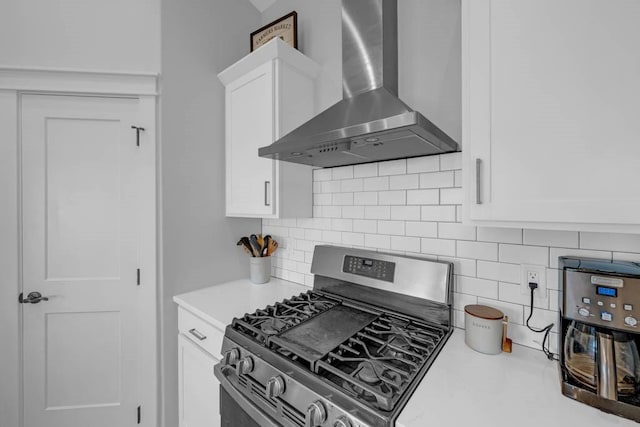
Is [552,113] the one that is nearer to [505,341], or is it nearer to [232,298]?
[505,341]

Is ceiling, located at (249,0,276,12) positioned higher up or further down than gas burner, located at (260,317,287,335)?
higher up

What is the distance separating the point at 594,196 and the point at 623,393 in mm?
529

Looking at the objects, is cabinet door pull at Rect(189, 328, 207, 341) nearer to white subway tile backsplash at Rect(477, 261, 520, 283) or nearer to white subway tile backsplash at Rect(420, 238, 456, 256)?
white subway tile backsplash at Rect(420, 238, 456, 256)

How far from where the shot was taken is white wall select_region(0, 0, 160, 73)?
158cm

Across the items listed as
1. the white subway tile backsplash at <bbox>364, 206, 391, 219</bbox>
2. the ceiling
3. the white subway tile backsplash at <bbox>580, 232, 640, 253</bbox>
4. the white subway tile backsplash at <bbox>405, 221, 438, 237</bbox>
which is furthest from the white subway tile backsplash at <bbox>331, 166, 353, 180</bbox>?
the ceiling

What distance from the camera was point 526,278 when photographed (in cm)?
107

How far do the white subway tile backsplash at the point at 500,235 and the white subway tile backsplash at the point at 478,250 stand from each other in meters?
0.02

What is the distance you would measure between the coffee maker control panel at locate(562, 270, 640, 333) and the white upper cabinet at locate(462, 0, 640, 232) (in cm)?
18

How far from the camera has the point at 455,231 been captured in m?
1.24

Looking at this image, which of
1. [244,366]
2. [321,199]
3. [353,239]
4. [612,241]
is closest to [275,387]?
[244,366]

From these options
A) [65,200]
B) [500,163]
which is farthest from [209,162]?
[500,163]

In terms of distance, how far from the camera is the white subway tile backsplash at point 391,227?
1.42 m

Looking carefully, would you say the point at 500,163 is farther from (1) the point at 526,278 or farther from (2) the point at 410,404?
(2) the point at 410,404

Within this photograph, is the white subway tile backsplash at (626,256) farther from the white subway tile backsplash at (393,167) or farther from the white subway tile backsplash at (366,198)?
the white subway tile backsplash at (366,198)
